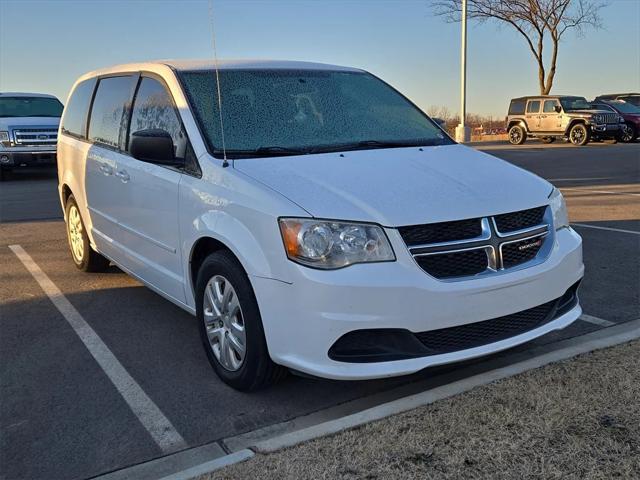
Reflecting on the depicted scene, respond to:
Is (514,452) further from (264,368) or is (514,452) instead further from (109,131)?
(109,131)

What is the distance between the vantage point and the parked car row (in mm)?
23500

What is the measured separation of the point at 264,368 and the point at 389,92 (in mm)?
2495

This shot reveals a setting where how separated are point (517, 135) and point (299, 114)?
78.8ft

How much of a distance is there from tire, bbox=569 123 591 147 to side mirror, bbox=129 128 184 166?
22661mm

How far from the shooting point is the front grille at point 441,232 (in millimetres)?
3000

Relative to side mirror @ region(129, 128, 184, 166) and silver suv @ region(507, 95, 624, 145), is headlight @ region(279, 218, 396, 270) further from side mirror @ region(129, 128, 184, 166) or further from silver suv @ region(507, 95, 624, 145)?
silver suv @ region(507, 95, 624, 145)

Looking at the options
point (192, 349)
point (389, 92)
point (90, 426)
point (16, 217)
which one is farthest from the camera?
point (16, 217)

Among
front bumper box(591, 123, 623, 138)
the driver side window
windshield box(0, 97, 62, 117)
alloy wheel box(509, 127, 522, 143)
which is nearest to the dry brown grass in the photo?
windshield box(0, 97, 62, 117)

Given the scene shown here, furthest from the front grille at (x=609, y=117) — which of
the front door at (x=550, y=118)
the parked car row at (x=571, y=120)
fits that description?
the front door at (x=550, y=118)

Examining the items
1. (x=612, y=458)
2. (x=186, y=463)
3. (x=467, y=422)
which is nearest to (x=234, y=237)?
(x=186, y=463)

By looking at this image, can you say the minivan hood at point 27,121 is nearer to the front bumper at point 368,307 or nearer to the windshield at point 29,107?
the windshield at point 29,107

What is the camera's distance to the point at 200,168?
3.65 meters

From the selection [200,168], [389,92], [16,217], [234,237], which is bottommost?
[16,217]

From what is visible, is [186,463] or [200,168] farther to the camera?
[200,168]
